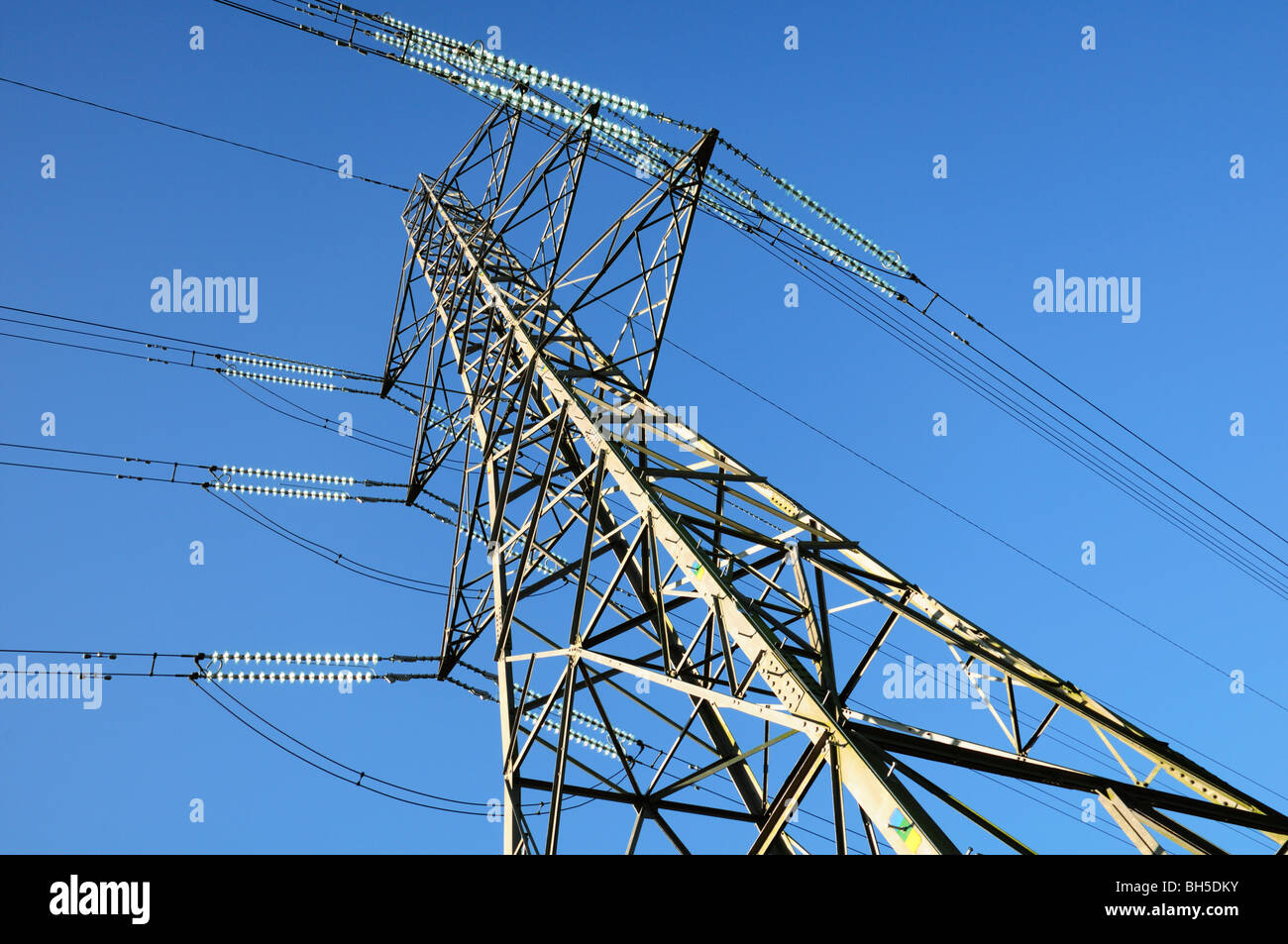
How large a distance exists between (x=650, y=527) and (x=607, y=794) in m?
2.86

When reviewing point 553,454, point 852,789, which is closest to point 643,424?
point 553,454

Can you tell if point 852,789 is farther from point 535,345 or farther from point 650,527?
point 535,345

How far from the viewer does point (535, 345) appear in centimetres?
→ 1245

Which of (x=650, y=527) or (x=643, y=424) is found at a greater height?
(x=643, y=424)

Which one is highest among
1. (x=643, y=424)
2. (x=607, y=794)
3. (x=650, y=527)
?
(x=643, y=424)
